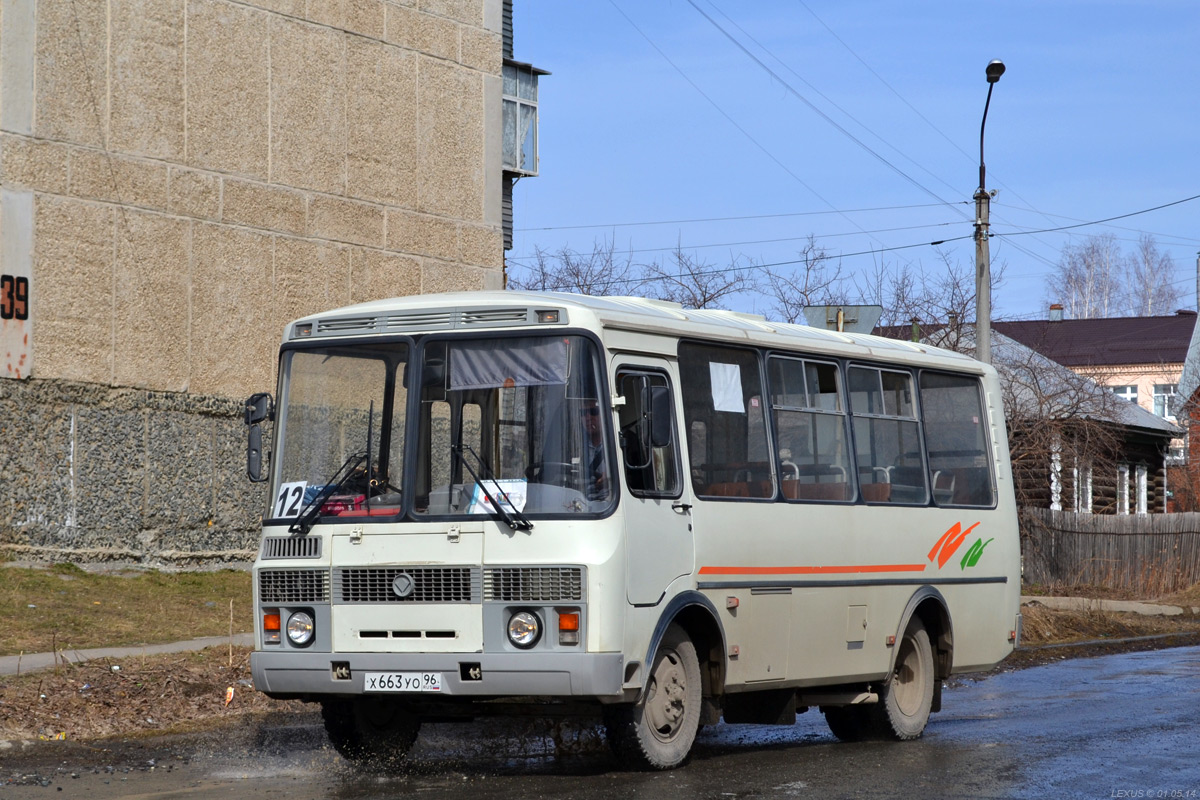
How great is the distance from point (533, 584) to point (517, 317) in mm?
1535

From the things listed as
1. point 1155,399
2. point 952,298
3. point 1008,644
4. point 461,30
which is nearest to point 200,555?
point 461,30

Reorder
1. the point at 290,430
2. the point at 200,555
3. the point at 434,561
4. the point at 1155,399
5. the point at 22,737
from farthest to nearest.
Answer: the point at 1155,399, the point at 200,555, the point at 22,737, the point at 290,430, the point at 434,561

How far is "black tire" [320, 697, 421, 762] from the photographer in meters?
10.1

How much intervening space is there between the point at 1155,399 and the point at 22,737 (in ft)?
253

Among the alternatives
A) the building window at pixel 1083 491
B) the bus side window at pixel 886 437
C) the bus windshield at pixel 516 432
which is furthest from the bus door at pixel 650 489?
the building window at pixel 1083 491

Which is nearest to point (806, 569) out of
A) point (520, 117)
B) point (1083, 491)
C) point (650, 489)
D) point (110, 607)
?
Result: point (650, 489)

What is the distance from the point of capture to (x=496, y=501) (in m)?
9.12

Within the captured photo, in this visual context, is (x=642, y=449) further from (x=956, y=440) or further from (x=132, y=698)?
(x=132, y=698)

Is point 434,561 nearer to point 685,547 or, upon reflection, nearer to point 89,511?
point 685,547

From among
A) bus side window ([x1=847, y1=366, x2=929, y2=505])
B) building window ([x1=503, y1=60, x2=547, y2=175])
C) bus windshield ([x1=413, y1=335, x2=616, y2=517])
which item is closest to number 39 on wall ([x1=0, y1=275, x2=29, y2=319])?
building window ([x1=503, y1=60, x2=547, y2=175])

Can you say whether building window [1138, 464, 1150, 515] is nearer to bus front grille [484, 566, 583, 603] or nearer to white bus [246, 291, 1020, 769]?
white bus [246, 291, 1020, 769]

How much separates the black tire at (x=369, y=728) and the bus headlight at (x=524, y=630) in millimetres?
1304

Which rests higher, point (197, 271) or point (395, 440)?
point (197, 271)

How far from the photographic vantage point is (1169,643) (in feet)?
72.9
